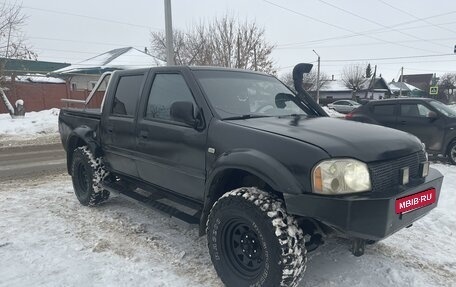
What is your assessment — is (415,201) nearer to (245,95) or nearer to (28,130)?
(245,95)

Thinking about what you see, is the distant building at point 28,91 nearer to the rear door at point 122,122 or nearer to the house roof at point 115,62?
the house roof at point 115,62

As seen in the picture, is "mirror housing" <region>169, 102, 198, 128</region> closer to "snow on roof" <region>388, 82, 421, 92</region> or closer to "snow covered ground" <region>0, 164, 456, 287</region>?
"snow covered ground" <region>0, 164, 456, 287</region>

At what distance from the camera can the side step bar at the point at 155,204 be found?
144 inches

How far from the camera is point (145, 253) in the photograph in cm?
386

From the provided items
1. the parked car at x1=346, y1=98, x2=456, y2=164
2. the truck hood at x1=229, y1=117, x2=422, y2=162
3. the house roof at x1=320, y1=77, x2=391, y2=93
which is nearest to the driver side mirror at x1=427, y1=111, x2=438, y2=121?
the parked car at x1=346, y1=98, x2=456, y2=164

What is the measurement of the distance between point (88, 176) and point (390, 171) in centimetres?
388

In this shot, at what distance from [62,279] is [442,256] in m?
3.60

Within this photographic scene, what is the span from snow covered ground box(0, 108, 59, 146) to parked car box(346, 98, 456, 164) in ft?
37.2

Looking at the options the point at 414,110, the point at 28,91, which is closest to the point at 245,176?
the point at 414,110

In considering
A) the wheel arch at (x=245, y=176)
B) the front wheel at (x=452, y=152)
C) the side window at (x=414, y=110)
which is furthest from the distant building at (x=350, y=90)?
the wheel arch at (x=245, y=176)

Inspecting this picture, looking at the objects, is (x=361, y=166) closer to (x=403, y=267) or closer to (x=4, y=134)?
(x=403, y=267)

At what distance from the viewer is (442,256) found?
3801mm

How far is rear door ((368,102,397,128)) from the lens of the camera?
33.0 ft

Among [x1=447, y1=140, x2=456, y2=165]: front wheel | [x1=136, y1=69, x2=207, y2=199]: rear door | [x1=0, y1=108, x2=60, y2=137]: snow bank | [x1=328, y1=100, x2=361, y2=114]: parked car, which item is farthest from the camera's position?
[x1=328, y1=100, x2=361, y2=114]: parked car
